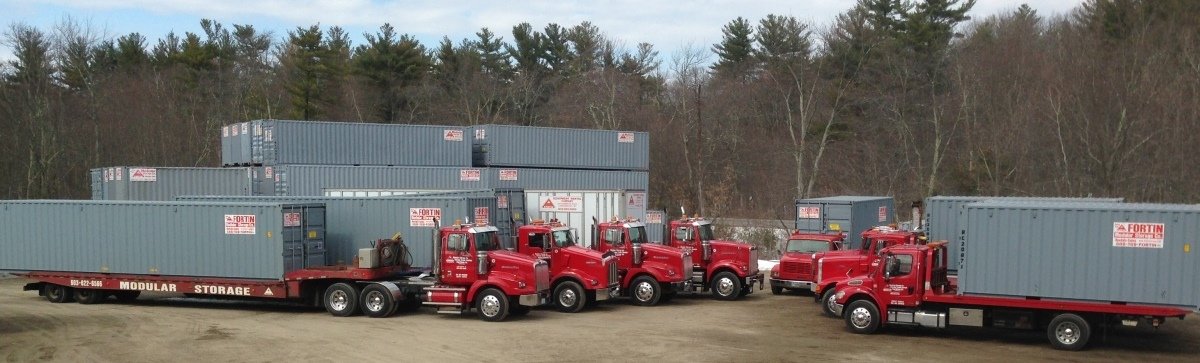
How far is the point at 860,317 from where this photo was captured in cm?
1786

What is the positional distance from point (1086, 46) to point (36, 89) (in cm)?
4540

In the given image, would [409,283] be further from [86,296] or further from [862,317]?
A: [862,317]

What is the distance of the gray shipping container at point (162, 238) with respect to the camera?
20312 millimetres

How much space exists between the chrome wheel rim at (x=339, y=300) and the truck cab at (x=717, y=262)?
8.04 metres

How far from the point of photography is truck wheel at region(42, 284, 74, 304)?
22.0 metres

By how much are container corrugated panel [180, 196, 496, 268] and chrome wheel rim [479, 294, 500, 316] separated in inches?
105

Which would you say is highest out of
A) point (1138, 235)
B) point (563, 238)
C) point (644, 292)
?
point (1138, 235)

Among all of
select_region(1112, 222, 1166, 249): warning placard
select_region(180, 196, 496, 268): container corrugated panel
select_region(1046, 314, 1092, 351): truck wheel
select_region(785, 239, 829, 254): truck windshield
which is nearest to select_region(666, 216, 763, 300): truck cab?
select_region(785, 239, 829, 254): truck windshield

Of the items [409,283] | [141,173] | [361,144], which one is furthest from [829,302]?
[141,173]

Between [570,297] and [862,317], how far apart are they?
620 centimetres

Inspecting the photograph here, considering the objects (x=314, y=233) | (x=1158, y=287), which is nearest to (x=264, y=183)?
(x=314, y=233)

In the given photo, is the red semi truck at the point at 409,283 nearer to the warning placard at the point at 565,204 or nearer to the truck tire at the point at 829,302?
the truck tire at the point at 829,302

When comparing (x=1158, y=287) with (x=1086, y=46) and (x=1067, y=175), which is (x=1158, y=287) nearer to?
(x=1067, y=175)

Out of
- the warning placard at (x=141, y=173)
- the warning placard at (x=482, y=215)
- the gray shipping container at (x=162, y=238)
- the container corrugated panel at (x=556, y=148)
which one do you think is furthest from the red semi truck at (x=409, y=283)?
the container corrugated panel at (x=556, y=148)
